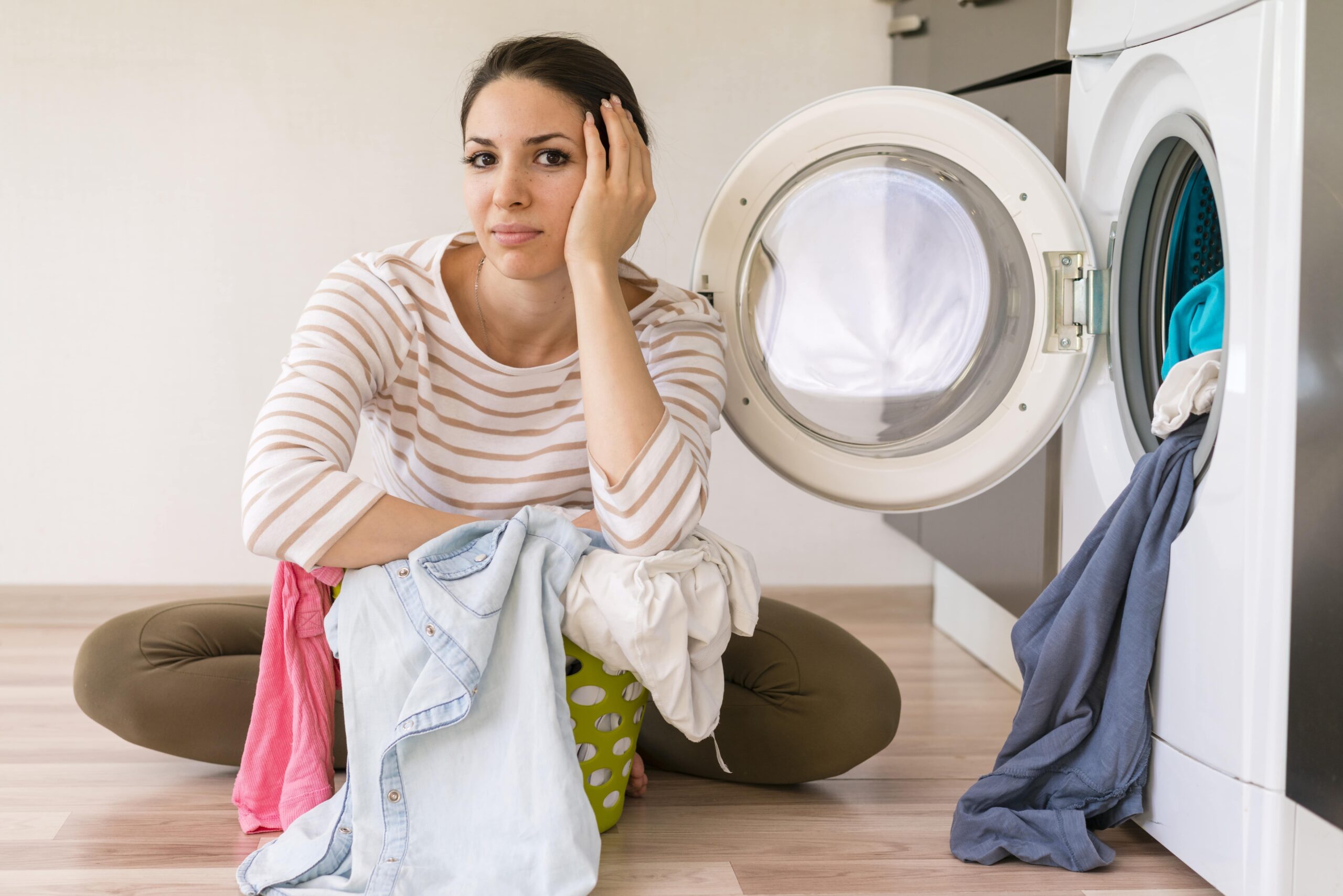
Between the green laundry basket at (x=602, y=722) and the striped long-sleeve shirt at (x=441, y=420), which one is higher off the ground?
the striped long-sleeve shirt at (x=441, y=420)

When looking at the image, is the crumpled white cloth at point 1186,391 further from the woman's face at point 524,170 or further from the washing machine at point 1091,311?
the woman's face at point 524,170

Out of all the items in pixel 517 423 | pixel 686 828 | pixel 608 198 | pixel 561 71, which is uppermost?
pixel 561 71

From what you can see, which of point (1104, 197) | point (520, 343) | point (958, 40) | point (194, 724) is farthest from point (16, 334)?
point (1104, 197)

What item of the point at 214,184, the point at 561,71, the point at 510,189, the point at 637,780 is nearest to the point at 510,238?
the point at 510,189

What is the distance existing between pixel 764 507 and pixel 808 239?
3.21 ft

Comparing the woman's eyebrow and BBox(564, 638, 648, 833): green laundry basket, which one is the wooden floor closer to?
BBox(564, 638, 648, 833): green laundry basket

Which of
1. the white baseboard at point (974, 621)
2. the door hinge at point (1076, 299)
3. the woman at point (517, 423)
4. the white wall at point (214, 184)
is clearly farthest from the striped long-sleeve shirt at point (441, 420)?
the white wall at point (214, 184)

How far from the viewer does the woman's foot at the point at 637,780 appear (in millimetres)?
1463

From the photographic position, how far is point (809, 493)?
5.13 feet

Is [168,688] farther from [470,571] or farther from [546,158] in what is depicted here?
[546,158]

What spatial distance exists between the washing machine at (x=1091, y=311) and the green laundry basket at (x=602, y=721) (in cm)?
36

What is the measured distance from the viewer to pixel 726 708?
4.87ft

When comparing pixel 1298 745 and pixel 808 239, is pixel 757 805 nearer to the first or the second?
pixel 1298 745

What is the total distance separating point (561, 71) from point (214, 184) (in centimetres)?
123
